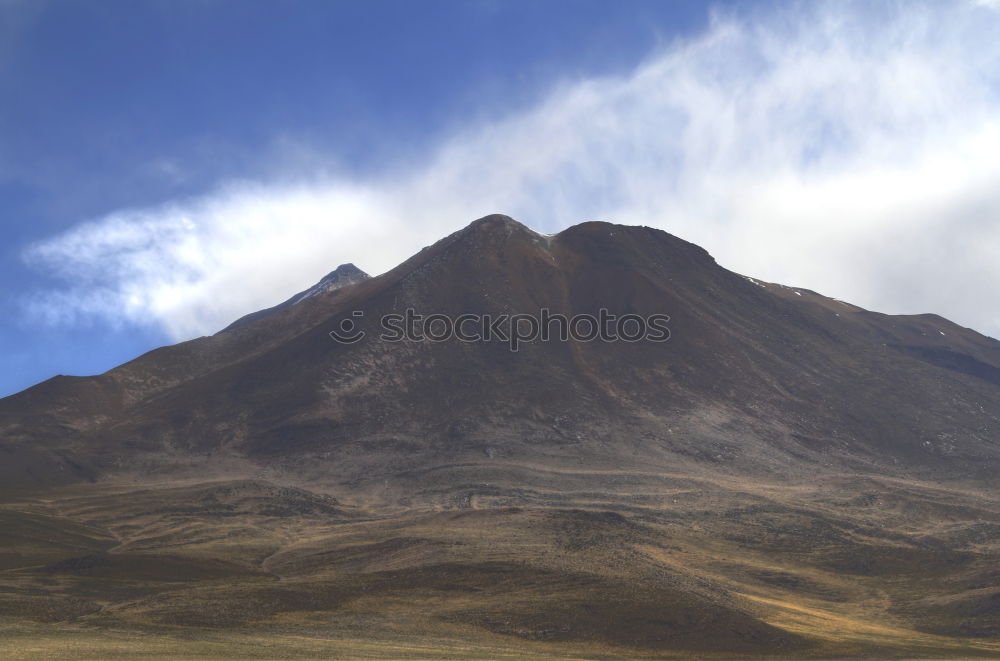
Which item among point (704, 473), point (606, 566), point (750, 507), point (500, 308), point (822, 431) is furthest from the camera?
point (500, 308)

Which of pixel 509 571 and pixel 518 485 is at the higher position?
pixel 518 485

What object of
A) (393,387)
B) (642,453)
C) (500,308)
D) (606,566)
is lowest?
(606,566)

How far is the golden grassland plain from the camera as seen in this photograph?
62.0 m

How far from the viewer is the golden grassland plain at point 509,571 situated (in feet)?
204

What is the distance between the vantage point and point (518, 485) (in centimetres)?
13050

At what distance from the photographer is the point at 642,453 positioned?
472ft

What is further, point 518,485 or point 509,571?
point 518,485

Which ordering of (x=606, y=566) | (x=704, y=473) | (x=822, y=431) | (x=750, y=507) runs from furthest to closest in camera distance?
(x=822, y=431), (x=704, y=473), (x=750, y=507), (x=606, y=566)

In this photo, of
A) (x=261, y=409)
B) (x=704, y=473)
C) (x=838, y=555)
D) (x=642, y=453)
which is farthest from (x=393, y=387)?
(x=838, y=555)

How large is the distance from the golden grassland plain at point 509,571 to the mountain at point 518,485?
439 millimetres

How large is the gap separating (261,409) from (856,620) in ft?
357

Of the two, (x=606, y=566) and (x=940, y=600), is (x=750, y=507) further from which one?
(x=606, y=566)

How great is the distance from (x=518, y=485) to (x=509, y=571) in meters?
51.4

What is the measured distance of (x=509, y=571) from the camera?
3115 inches
